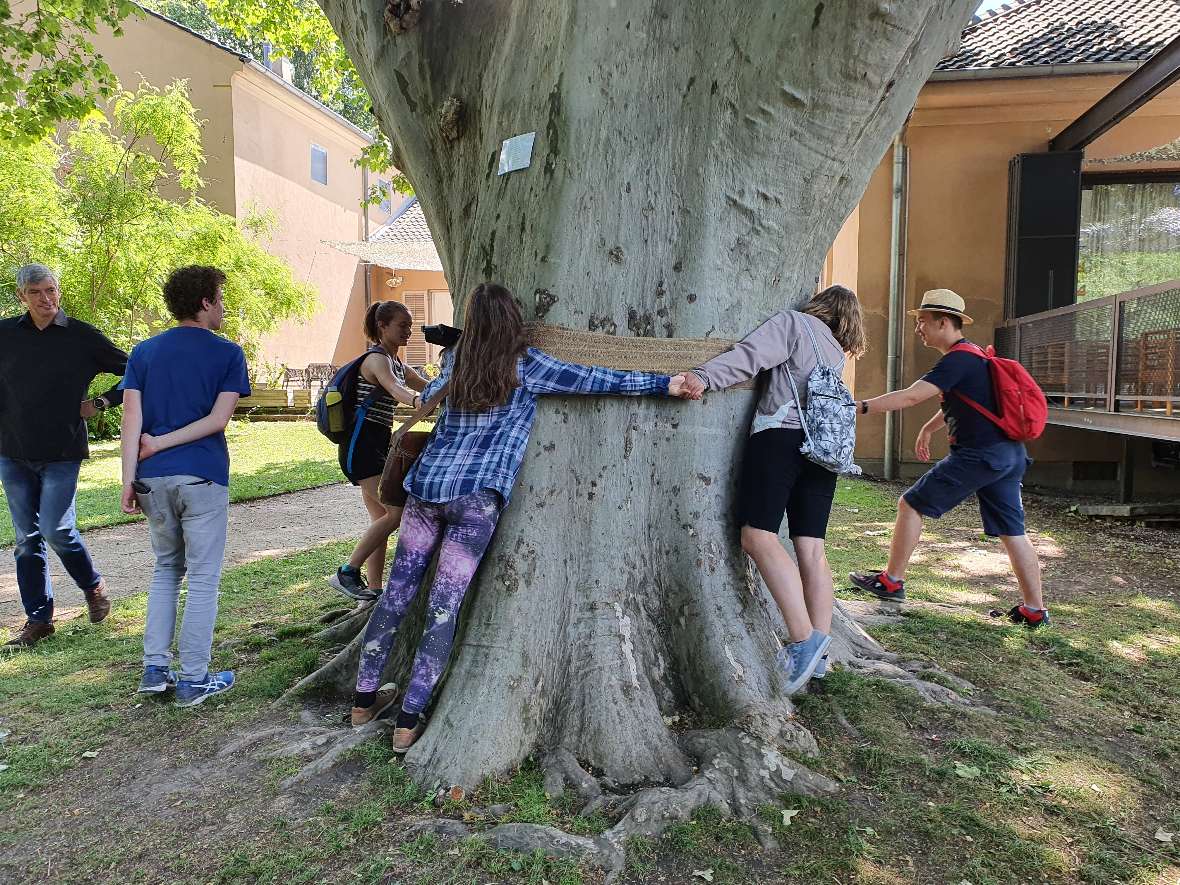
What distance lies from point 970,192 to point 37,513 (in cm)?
1120

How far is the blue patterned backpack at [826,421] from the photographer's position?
326 cm

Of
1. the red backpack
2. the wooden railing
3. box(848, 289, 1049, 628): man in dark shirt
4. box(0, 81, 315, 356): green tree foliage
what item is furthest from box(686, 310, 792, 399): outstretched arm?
box(0, 81, 315, 356): green tree foliage

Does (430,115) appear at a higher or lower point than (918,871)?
higher

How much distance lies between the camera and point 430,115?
366 cm

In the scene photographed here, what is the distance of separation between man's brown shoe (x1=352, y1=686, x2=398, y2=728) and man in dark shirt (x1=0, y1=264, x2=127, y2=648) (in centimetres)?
243

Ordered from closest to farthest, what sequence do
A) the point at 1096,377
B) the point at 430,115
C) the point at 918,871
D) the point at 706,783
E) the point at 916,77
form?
the point at 918,871, the point at 706,783, the point at 916,77, the point at 430,115, the point at 1096,377

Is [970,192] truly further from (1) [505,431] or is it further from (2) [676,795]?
(2) [676,795]

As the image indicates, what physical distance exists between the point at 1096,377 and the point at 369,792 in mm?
8741

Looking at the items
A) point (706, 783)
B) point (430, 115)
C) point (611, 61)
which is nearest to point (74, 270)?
point (430, 115)

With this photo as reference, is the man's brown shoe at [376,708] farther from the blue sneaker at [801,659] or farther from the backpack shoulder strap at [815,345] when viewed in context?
the backpack shoulder strap at [815,345]

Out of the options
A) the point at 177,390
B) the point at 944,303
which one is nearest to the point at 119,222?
the point at 177,390

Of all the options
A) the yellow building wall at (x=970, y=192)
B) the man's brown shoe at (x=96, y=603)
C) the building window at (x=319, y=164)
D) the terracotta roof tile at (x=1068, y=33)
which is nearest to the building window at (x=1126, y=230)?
the yellow building wall at (x=970, y=192)

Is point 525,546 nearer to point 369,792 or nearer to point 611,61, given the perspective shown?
point 369,792

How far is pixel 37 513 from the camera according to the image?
4.59 m
